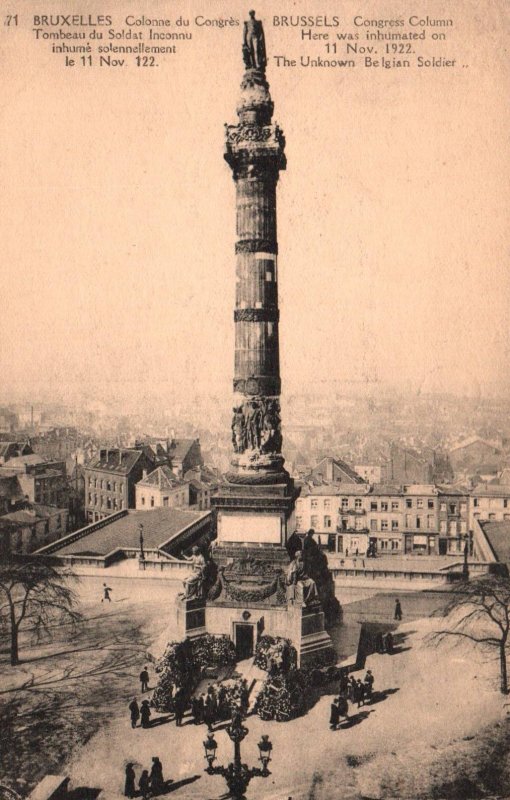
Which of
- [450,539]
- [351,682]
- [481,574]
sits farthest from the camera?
[450,539]

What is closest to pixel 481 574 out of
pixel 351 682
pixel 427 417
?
pixel 427 417

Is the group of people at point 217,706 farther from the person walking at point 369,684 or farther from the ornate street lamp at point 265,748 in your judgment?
the person walking at point 369,684

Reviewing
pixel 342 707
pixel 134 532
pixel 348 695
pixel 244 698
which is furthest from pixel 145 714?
pixel 134 532

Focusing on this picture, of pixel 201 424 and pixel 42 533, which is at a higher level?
pixel 201 424

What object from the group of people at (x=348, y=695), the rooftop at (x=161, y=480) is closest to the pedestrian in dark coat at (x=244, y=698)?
the group of people at (x=348, y=695)

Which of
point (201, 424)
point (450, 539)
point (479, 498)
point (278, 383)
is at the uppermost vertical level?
point (278, 383)

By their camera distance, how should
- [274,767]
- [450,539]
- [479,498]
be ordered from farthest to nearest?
[450,539] < [479,498] < [274,767]

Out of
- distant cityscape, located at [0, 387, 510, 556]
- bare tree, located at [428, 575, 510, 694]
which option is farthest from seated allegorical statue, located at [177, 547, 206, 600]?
distant cityscape, located at [0, 387, 510, 556]

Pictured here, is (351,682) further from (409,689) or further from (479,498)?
(479,498)
